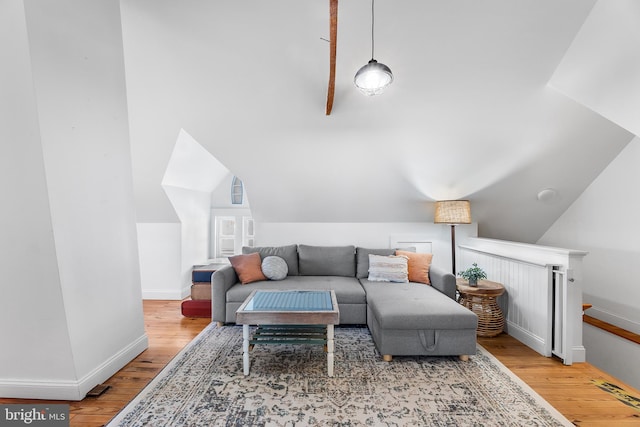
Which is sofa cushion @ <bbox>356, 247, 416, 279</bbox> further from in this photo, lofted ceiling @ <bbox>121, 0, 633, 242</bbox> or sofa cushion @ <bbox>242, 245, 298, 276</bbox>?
sofa cushion @ <bbox>242, 245, 298, 276</bbox>

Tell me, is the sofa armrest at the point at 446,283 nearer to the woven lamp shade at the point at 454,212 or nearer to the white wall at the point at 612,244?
the woven lamp shade at the point at 454,212

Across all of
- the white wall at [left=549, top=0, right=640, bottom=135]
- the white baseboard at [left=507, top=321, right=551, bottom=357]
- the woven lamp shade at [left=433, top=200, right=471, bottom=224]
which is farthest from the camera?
the woven lamp shade at [left=433, top=200, right=471, bottom=224]

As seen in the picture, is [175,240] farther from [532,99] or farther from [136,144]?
[532,99]

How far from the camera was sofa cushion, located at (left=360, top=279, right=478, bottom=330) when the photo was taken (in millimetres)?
2400

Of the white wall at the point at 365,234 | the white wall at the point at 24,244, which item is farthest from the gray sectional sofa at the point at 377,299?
the white wall at the point at 24,244

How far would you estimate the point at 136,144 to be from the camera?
3457 millimetres

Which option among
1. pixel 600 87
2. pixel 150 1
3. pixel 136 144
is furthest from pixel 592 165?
pixel 136 144

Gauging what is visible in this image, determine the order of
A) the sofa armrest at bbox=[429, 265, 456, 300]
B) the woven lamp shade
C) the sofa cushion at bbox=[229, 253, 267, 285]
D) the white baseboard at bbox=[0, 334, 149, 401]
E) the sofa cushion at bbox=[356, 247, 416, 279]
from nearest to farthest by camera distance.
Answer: the white baseboard at bbox=[0, 334, 149, 401], the sofa armrest at bbox=[429, 265, 456, 300], the sofa cushion at bbox=[229, 253, 267, 285], the woven lamp shade, the sofa cushion at bbox=[356, 247, 416, 279]

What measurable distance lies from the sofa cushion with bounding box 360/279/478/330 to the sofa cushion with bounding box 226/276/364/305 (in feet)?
1.08

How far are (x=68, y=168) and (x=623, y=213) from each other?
516 centimetres

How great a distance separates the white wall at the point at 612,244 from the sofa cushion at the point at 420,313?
2.08 metres

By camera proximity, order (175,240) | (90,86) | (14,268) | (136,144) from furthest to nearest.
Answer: (175,240)
(136,144)
(90,86)
(14,268)

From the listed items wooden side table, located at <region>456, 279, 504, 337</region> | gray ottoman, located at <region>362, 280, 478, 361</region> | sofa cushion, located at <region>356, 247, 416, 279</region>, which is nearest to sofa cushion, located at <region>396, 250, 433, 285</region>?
sofa cushion, located at <region>356, 247, 416, 279</region>

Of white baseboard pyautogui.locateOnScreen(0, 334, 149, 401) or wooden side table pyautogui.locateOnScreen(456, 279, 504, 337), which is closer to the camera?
white baseboard pyautogui.locateOnScreen(0, 334, 149, 401)
